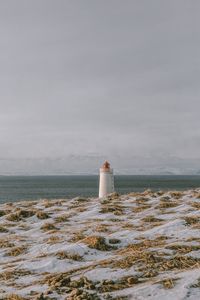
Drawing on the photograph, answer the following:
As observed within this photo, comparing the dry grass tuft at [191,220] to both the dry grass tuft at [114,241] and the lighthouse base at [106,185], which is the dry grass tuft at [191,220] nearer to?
the dry grass tuft at [114,241]

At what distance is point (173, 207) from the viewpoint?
18734 millimetres

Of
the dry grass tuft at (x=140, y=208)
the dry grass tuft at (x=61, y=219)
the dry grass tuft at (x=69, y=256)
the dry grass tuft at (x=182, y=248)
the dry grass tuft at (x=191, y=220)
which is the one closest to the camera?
the dry grass tuft at (x=182, y=248)

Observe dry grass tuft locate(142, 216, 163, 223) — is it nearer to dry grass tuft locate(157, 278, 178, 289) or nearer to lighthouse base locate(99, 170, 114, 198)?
dry grass tuft locate(157, 278, 178, 289)

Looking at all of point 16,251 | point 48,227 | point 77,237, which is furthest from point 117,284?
point 48,227

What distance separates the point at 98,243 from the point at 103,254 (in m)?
0.65

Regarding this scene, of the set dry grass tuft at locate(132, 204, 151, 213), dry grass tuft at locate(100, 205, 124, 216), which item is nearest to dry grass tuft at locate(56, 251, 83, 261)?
dry grass tuft at locate(100, 205, 124, 216)

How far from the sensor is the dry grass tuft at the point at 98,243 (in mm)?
11695

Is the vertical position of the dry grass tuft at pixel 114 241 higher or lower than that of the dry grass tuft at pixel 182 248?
lower

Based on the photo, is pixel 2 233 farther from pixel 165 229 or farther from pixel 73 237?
pixel 165 229

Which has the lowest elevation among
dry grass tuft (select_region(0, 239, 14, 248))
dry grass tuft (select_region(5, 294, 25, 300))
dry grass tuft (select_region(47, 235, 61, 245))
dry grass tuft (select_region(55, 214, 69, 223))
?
dry grass tuft (select_region(5, 294, 25, 300))

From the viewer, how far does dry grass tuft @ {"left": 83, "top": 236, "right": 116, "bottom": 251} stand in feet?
38.4

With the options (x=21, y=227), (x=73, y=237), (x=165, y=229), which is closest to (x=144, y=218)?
(x=165, y=229)

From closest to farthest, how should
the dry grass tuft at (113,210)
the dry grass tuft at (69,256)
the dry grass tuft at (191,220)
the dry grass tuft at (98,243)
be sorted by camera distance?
the dry grass tuft at (69,256)
the dry grass tuft at (98,243)
the dry grass tuft at (191,220)
the dry grass tuft at (113,210)

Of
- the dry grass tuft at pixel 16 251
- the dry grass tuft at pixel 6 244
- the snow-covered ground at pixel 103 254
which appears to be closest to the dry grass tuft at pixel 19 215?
the snow-covered ground at pixel 103 254
